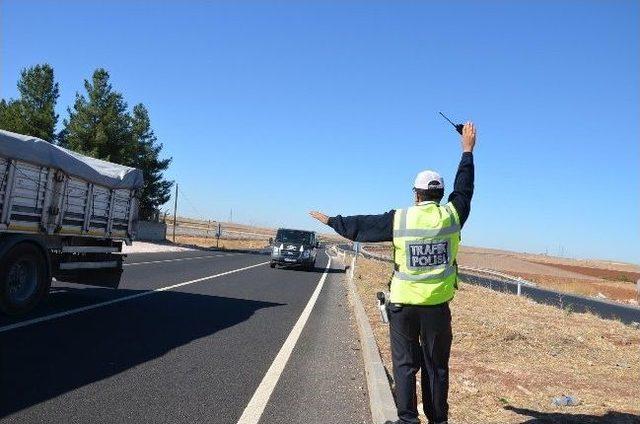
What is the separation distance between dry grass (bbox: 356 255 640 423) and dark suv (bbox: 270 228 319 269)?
15269 millimetres

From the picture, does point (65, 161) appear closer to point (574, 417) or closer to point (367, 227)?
point (367, 227)

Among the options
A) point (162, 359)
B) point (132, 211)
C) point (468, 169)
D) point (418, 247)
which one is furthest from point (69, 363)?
point (132, 211)

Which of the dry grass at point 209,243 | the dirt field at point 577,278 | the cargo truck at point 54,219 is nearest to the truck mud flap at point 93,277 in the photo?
the cargo truck at point 54,219

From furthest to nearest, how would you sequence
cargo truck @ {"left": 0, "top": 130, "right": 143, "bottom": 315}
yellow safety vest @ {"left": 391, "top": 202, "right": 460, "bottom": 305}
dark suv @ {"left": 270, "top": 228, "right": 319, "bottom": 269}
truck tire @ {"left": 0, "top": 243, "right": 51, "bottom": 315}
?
dark suv @ {"left": 270, "top": 228, "right": 319, "bottom": 269} < cargo truck @ {"left": 0, "top": 130, "right": 143, "bottom": 315} < truck tire @ {"left": 0, "top": 243, "right": 51, "bottom": 315} < yellow safety vest @ {"left": 391, "top": 202, "right": 460, "bottom": 305}

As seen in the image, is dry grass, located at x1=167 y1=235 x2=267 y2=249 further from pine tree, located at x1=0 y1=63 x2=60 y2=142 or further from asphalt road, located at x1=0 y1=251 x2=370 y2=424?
asphalt road, located at x1=0 y1=251 x2=370 y2=424

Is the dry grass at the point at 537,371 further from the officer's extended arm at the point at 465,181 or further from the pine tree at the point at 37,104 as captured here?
the pine tree at the point at 37,104

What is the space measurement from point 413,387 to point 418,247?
42.2 inches

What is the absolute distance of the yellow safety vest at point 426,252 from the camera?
172 inches

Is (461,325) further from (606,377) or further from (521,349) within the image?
(606,377)

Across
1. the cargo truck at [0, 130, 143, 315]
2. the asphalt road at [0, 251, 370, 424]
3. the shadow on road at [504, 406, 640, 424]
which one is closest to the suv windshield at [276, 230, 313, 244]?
the asphalt road at [0, 251, 370, 424]

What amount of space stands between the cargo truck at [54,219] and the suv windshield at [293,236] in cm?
1713

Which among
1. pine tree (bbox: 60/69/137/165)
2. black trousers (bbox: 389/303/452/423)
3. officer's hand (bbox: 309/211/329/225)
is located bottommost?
black trousers (bbox: 389/303/452/423)

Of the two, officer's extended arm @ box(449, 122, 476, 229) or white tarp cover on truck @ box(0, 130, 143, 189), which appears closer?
officer's extended arm @ box(449, 122, 476, 229)

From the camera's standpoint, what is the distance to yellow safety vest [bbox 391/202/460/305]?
14.4 feet
